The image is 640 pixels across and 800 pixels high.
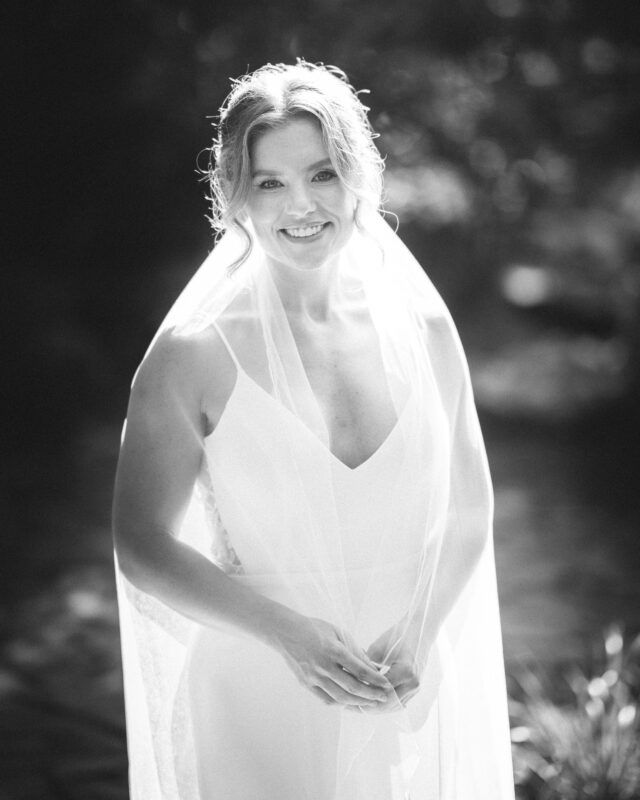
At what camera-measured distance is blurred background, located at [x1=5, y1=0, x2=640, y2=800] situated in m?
4.19

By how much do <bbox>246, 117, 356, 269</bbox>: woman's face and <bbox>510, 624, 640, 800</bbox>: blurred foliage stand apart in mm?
1453

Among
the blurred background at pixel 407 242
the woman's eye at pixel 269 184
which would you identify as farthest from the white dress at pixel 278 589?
the blurred background at pixel 407 242

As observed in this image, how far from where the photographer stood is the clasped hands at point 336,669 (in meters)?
1.15

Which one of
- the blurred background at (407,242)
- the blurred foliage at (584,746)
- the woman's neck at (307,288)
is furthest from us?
the blurred background at (407,242)

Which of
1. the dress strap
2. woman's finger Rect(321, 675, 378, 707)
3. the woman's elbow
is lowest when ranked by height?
woman's finger Rect(321, 675, 378, 707)

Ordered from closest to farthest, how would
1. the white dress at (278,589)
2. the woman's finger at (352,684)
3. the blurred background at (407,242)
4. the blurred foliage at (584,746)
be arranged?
1. the woman's finger at (352,684)
2. the white dress at (278,589)
3. the blurred foliage at (584,746)
4. the blurred background at (407,242)

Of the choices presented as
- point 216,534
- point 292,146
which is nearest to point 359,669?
point 216,534

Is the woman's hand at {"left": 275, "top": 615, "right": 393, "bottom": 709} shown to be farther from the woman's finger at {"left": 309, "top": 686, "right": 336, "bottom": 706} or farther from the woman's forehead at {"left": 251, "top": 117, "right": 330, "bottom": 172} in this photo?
the woman's forehead at {"left": 251, "top": 117, "right": 330, "bottom": 172}

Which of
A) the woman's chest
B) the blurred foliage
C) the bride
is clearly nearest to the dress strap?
the bride

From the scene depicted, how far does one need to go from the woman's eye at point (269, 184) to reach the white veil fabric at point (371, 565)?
112 mm

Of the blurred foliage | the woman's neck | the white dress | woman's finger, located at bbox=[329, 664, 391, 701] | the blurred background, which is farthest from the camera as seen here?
the blurred background

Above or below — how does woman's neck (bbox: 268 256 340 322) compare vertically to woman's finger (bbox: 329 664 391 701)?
above

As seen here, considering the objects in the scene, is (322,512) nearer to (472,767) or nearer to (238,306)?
(238,306)

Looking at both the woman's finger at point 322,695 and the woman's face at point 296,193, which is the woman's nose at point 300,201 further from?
the woman's finger at point 322,695
